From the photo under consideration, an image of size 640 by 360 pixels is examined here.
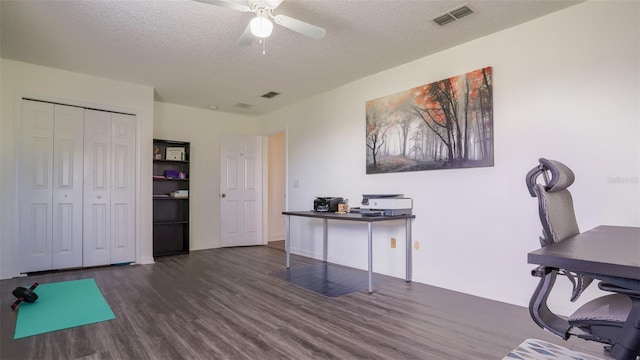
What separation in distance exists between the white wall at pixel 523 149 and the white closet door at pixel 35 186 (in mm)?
4058

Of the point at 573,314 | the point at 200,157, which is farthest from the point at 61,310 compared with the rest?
the point at 573,314

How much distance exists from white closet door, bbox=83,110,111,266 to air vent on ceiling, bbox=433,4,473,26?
4433 mm

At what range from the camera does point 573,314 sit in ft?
4.43

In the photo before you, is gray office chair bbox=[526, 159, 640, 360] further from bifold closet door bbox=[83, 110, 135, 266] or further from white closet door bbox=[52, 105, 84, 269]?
white closet door bbox=[52, 105, 84, 269]

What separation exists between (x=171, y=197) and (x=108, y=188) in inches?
42.0

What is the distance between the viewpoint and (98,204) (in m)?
4.47

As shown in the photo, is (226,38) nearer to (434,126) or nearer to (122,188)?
(434,126)

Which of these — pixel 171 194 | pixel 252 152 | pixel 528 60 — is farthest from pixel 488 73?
pixel 171 194

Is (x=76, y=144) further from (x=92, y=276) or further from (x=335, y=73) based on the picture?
(x=335, y=73)

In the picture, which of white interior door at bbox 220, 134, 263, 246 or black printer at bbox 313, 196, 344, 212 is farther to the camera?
white interior door at bbox 220, 134, 263, 246

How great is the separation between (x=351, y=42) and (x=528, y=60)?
5.42 feet

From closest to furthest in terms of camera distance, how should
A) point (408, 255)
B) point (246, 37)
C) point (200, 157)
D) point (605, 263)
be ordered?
point (605, 263) < point (246, 37) < point (408, 255) < point (200, 157)

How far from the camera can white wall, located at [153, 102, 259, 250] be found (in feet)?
18.9

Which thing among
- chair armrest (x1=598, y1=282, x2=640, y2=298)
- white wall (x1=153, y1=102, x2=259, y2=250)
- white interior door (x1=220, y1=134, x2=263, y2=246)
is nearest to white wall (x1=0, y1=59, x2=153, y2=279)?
white wall (x1=153, y1=102, x2=259, y2=250)
